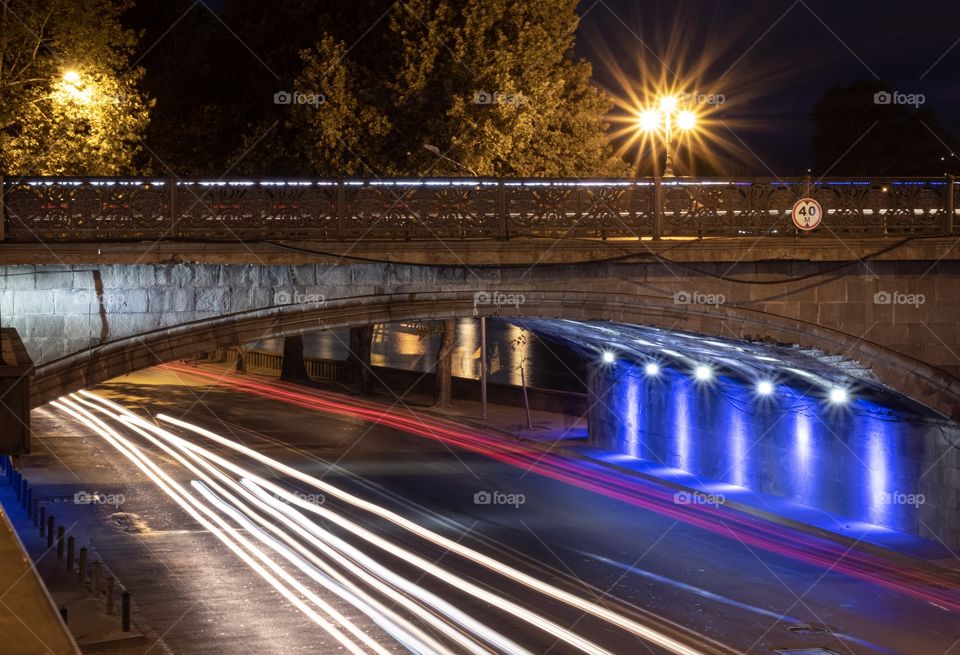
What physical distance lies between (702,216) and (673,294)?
1.39 m

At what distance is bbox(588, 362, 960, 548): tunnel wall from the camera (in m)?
21.5

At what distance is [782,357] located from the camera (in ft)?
69.8

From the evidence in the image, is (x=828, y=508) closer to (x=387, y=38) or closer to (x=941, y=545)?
(x=941, y=545)

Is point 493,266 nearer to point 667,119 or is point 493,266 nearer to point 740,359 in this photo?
point 740,359

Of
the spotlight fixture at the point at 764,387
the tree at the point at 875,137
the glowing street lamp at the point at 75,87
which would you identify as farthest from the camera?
the tree at the point at 875,137

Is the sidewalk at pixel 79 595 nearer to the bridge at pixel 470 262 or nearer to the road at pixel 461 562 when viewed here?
the road at pixel 461 562

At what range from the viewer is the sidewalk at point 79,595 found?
579 inches

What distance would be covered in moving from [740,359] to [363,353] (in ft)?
78.3

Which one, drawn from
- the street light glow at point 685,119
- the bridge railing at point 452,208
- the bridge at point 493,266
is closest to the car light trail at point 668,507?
the bridge at point 493,266

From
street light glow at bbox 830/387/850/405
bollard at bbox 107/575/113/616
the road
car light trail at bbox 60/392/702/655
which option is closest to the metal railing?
car light trail at bbox 60/392/702/655

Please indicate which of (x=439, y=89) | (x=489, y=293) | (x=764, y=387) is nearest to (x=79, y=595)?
(x=489, y=293)

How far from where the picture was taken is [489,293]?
60.1 feet

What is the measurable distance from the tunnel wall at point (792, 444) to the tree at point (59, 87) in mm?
15283

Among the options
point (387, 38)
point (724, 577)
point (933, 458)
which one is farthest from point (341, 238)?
point (387, 38)
